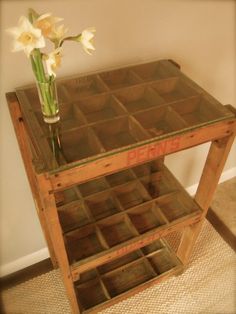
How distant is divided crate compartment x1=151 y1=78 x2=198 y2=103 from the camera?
91 cm

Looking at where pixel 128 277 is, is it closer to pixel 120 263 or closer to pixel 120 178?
pixel 120 263

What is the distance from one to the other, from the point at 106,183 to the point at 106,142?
417mm

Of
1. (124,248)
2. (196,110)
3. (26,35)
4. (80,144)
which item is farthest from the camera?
(124,248)

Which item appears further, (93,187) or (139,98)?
(93,187)

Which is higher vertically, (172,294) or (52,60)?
(52,60)

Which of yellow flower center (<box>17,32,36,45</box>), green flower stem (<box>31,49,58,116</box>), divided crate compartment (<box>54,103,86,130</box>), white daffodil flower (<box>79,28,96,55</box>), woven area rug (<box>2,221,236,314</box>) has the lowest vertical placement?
woven area rug (<box>2,221,236,314</box>)

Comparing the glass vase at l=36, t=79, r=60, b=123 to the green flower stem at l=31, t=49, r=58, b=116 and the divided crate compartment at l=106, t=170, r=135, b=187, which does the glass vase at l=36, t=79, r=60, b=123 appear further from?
the divided crate compartment at l=106, t=170, r=135, b=187

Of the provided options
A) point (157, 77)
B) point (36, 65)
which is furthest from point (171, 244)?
point (36, 65)

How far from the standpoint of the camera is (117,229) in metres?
1.06

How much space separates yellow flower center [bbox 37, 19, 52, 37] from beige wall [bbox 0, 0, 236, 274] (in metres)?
0.24

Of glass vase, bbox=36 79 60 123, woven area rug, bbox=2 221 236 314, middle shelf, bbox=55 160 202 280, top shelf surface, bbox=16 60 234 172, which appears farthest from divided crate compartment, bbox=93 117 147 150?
woven area rug, bbox=2 221 236 314

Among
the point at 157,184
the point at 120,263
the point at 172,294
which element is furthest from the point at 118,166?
the point at 172,294

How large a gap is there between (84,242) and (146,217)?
26 centimetres

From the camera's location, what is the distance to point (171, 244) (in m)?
1.51
